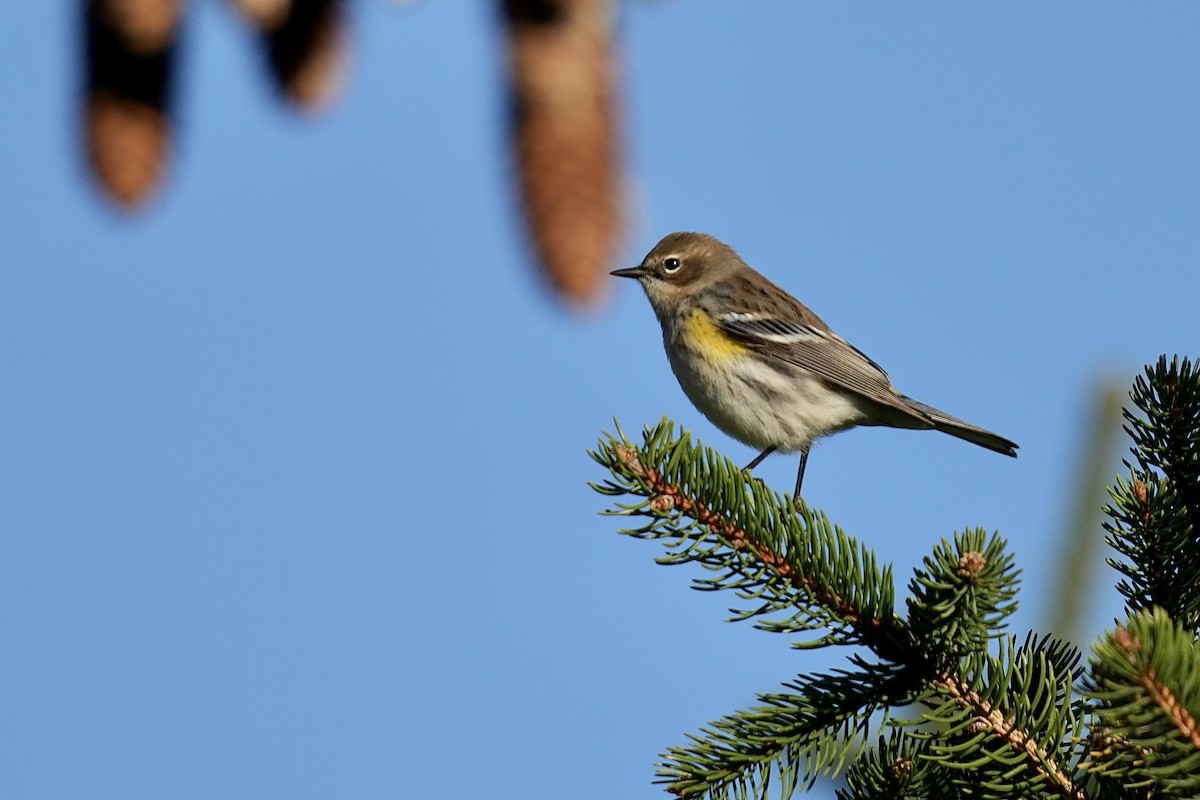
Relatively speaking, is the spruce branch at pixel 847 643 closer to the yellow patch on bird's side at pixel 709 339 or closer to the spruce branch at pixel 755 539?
the spruce branch at pixel 755 539

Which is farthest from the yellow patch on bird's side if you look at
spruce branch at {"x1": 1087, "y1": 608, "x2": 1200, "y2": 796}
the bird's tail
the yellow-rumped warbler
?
spruce branch at {"x1": 1087, "y1": 608, "x2": 1200, "y2": 796}

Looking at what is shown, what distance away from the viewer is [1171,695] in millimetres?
2020

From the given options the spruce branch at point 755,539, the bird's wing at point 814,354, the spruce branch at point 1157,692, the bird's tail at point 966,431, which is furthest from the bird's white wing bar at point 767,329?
the spruce branch at point 1157,692

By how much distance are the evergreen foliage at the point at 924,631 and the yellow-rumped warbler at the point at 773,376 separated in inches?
146

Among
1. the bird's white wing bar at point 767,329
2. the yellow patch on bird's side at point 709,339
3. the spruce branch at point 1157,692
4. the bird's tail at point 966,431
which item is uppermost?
the bird's white wing bar at point 767,329

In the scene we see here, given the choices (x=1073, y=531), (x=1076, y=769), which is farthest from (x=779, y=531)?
(x=1073, y=531)

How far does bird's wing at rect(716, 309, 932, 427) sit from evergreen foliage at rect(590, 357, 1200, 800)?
3942 mm

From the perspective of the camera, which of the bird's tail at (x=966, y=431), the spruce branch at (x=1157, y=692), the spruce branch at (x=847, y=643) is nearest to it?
the spruce branch at (x=1157, y=692)

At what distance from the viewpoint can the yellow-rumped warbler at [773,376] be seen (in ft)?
23.2

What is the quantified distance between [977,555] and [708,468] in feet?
2.72

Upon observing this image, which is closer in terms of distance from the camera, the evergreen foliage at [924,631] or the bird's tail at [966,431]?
the evergreen foliage at [924,631]

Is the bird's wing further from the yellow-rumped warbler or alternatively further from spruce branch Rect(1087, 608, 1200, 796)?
spruce branch Rect(1087, 608, 1200, 796)

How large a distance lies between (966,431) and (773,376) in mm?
1133

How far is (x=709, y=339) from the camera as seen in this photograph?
7.30 meters
